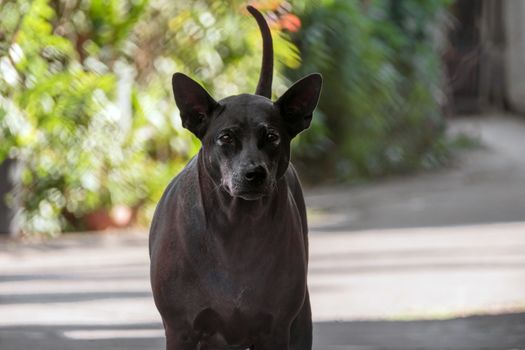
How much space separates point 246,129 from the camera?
12.0 feet

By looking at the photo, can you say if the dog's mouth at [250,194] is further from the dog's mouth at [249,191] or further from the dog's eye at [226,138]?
the dog's eye at [226,138]

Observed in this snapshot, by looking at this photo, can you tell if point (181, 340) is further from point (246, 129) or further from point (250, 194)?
point (246, 129)

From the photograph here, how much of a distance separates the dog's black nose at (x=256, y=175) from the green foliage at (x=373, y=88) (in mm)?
8959

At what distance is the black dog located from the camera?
3764 mm

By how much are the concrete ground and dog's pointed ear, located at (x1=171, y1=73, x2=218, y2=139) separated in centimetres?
227

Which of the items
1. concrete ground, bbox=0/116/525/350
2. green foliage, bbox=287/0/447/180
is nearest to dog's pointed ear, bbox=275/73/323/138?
concrete ground, bbox=0/116/525/350

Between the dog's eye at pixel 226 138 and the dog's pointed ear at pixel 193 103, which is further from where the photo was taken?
the dog's pointed ear at pixel 193 103

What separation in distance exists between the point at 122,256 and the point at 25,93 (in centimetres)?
141

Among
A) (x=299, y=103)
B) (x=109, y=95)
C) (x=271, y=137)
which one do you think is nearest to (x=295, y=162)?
(x=109, y=95)

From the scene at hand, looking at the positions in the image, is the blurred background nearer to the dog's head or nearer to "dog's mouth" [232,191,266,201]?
the dog's head

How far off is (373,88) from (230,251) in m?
10.9

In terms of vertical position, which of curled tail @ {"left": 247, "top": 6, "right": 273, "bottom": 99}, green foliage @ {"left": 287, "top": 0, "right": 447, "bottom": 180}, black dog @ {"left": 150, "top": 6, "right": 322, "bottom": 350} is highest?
green foliage @ {"left": 287, "top": 0, "right": 447, "bottom": 180}

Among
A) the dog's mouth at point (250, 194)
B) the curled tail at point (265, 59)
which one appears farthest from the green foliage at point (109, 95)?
the dog's mouth at point (250, 194)

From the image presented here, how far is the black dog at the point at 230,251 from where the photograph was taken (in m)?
3.76
